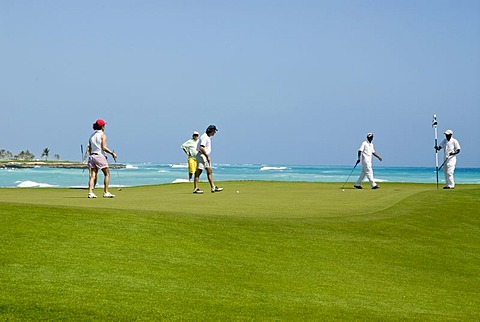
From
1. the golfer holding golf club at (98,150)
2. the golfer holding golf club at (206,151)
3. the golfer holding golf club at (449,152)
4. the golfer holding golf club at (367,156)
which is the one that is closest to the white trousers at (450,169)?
the golfer holding golf club at (449,152)

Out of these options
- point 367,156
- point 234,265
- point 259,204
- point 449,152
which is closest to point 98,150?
point 259,204

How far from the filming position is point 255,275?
1120 cm

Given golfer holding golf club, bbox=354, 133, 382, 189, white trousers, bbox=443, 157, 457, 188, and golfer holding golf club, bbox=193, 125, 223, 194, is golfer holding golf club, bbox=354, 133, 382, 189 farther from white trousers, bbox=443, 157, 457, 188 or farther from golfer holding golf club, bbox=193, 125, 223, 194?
golfer holding golf club, bbox=193, 125, 223, 194

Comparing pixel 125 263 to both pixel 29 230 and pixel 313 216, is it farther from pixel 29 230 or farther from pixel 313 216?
pixel 313 216

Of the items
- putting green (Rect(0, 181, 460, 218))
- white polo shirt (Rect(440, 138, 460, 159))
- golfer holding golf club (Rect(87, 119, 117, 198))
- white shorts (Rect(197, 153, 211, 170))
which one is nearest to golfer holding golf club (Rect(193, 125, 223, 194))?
white shorts (Rect(197, 153, 211, 170))

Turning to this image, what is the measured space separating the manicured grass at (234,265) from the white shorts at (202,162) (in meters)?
7.78

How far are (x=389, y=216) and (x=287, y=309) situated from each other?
9.93 m

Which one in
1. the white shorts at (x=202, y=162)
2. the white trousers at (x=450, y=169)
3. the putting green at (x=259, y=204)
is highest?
the white shorts at (x=202, y=162)

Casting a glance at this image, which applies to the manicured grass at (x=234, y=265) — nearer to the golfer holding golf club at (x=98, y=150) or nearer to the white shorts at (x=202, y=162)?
the golfer holding golf club at (x=98, y=150)

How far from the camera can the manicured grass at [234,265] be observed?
8.62 m

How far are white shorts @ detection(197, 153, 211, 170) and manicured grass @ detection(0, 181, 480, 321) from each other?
25.5ft

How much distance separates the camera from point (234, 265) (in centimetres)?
1170

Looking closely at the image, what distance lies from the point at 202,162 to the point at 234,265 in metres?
15.0

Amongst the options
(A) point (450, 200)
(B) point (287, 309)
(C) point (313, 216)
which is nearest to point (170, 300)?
(B) point (287, 309)
